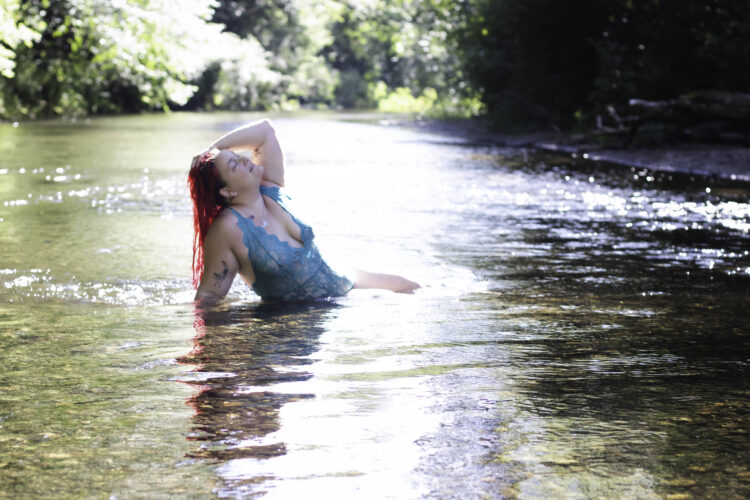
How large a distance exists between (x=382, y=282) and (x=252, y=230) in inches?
45.0

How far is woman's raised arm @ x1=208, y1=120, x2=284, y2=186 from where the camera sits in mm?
5789

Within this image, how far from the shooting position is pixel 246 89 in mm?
54594

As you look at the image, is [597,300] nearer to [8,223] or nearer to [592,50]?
[8,223]

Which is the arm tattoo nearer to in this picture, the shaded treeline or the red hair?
the red hair

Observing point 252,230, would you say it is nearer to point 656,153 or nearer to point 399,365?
point 399,365

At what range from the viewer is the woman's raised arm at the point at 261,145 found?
579 centimetres

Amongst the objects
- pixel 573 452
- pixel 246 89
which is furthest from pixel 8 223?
pixel 246 89

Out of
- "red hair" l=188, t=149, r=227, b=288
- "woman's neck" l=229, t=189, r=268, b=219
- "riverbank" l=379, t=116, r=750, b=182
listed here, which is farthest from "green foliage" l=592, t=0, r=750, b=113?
"red hair" l=188, t=149, r=227, b=288

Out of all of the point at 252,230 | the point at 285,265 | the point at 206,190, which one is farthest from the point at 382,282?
the point at 206,190

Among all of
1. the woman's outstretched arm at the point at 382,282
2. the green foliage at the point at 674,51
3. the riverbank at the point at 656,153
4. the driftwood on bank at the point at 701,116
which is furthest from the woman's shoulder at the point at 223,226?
the green foliage at the point at 674,51

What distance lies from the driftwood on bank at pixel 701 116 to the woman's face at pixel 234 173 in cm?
1326

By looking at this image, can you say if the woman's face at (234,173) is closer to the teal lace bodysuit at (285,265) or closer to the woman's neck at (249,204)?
the woman's neck at (249,204)

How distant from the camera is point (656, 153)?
1783 centimetres

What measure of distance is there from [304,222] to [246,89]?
1971 inches
